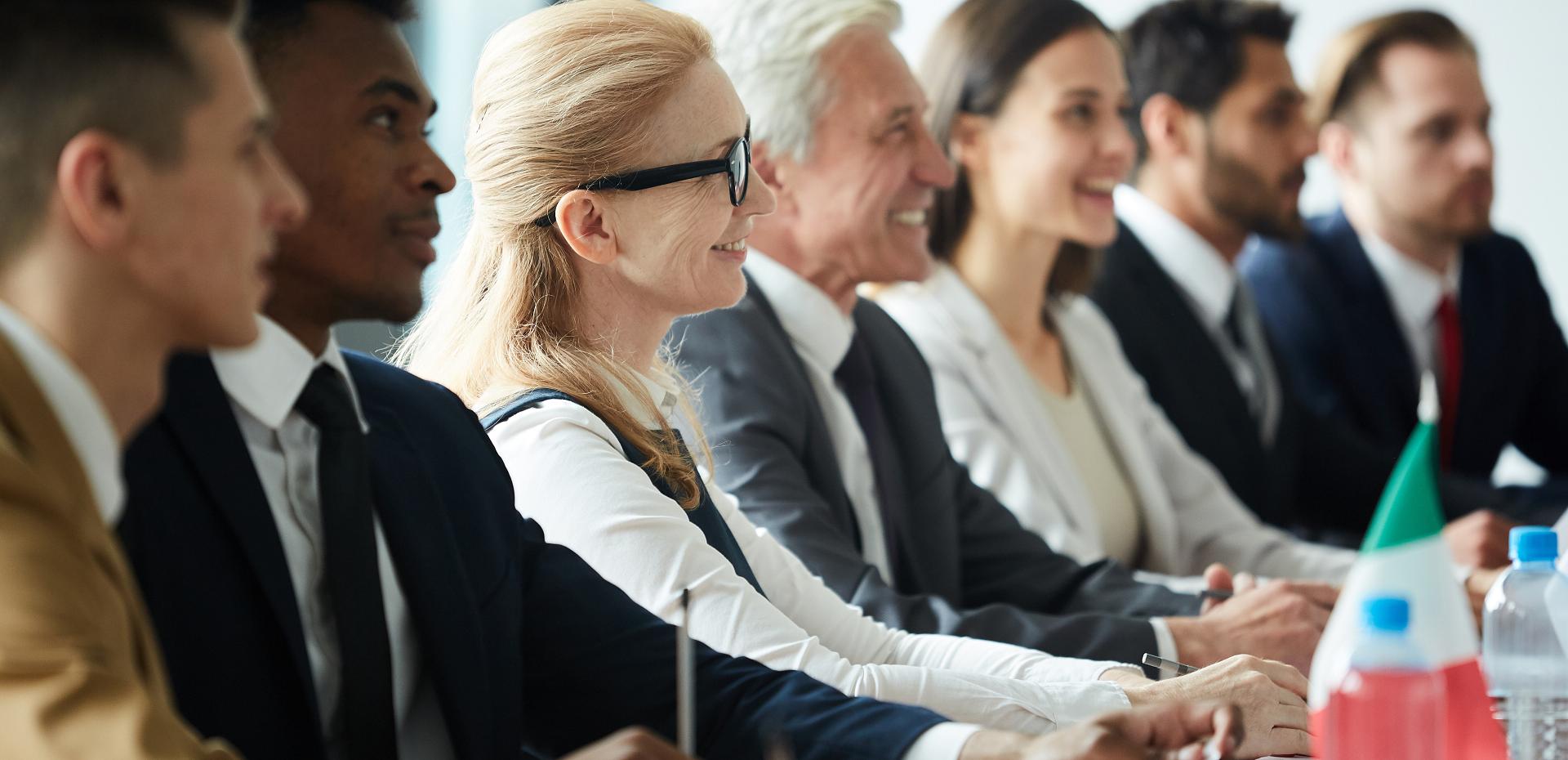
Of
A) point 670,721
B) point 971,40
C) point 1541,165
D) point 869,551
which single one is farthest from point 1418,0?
point 670,721

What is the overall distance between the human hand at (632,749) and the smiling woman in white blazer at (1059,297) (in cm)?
201

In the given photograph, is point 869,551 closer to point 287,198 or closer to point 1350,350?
point 287,198

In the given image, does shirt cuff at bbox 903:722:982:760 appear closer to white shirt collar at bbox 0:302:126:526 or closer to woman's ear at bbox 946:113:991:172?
white shirt collar at bbox 0:302:126:526

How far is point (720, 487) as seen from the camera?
92.4 inches

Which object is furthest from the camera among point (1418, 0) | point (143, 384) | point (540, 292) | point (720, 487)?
point (1418, 0)

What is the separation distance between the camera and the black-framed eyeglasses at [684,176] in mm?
2021

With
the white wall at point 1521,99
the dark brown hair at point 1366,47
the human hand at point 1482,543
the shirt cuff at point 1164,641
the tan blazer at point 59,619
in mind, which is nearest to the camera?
the tan blazer at point 59,619

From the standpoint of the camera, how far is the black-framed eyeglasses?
2021mm

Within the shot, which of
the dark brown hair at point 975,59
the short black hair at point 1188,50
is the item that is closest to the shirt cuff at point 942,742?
the dark brown hair at point 975,59

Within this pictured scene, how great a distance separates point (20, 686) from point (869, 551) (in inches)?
66.4

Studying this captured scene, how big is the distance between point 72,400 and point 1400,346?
12.6 ft

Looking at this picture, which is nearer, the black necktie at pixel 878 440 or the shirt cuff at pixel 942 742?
the shirt cuff at pixel 942 742

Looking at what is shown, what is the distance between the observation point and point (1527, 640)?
1783mm

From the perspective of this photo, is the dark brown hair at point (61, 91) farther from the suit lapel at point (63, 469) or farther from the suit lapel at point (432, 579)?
the suit lapel at point (432, 579)
